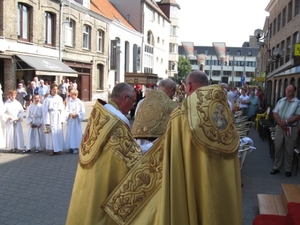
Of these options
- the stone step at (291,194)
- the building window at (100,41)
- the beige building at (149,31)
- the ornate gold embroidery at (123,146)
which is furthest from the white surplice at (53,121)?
the beige building at (149,31)

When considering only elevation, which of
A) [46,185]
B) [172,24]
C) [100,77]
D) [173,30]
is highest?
[172,24]

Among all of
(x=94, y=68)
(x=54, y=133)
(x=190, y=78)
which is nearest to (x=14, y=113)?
(x=54, y=133)

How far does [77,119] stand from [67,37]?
17249 mm

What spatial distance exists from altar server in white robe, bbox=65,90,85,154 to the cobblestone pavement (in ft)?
1.19

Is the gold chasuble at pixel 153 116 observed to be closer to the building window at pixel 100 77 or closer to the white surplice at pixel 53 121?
the white surplice at pixel 53 121

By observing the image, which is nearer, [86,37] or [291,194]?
[291,194]

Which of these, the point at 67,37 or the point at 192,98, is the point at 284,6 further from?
Result: the point at 192,98

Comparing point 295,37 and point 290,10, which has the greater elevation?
point 290,10

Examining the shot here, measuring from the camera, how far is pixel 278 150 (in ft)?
25.5

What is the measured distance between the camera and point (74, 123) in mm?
10133

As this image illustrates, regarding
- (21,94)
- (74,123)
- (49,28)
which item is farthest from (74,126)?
(49,28)

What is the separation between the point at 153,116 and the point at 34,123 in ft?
20.3

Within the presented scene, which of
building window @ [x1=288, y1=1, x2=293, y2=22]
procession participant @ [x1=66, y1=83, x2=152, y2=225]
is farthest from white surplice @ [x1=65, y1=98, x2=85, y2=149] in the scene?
building window @ [x1=288, y1=1, x2=293, y2=22]

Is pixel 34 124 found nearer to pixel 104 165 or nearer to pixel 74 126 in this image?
pixel 74 126
